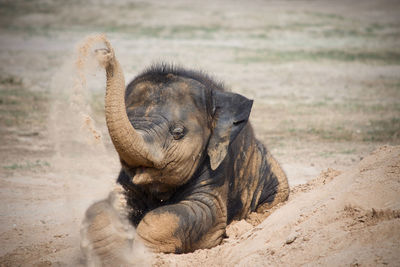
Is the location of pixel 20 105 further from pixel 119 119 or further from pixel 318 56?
pixel 318 56

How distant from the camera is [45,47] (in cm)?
2398

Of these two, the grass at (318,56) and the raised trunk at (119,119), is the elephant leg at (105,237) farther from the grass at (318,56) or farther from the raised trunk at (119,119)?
the grass at (318,56)

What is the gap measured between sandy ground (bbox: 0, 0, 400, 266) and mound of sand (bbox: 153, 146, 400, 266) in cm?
2

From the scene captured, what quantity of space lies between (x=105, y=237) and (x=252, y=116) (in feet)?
29.9

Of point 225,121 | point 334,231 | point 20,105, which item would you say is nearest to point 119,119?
point 225,121

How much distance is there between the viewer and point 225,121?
252 inches

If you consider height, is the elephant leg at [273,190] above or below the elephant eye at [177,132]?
below

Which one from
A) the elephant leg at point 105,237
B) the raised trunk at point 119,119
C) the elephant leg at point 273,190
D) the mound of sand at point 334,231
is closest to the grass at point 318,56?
the elephant leg at point 273,190

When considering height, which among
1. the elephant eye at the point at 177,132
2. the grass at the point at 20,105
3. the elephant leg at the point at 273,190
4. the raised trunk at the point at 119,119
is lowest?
the grass at the point at 20,105

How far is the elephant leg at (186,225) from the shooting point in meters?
5.85

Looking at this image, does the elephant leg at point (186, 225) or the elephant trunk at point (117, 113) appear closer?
the elephant trunk at point (117, 113)

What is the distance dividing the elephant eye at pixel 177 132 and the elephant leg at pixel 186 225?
2.43 ft

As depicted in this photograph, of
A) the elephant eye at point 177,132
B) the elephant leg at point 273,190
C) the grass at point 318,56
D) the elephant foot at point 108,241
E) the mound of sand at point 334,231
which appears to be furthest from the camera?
the grass at point 318,56

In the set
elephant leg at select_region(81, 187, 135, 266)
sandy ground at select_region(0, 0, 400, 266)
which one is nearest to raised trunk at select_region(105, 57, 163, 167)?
sandy ground at select_region(0, 0, 400, 266)
